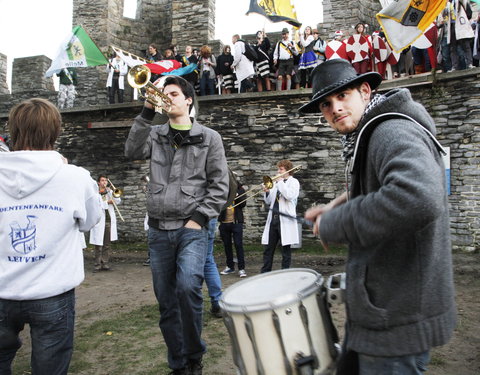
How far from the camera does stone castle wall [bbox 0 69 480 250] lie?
9133 mm

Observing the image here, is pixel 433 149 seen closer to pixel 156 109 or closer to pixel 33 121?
pixel 33 121

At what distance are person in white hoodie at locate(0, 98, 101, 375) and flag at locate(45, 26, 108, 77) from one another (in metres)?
11.1

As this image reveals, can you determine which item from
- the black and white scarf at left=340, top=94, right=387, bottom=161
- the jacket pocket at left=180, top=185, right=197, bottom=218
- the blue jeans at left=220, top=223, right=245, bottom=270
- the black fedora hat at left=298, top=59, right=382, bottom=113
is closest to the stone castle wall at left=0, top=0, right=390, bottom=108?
the blue jeans at left=220, top=223, right=245, bottom=270

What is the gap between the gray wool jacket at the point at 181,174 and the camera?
323 cm

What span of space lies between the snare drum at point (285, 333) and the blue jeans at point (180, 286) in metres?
1.22

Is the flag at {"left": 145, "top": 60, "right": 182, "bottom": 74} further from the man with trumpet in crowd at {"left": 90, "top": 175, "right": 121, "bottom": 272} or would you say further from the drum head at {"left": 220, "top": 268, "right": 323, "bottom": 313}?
the drum head at {"left": 220, "top": 268, "right": 323, "bottom": 313}

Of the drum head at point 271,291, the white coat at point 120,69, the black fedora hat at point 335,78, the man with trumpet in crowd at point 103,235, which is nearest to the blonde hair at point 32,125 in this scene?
the drum head at point 271,291

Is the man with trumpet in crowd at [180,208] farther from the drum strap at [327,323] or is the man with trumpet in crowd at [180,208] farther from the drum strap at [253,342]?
the drum strap at [327,323]

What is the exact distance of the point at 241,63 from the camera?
11836 mm

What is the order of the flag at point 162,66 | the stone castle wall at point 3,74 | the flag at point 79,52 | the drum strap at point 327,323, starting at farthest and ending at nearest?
1. the stone castle wall at point 3,74
2. the flag at point 79,52
3. the flag at point 162,66
4. the drum strap at point 327,323

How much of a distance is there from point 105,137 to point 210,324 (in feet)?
31.8

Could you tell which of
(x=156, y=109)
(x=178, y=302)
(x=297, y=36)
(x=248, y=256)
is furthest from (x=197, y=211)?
(x=297, y=36)

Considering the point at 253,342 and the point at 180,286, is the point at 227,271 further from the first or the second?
the point at 253,342

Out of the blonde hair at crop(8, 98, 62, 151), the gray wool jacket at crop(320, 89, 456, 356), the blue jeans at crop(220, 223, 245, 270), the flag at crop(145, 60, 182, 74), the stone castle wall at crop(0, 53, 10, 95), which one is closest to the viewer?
the gray wool jacket at crop(320, 89, 456, 356)
